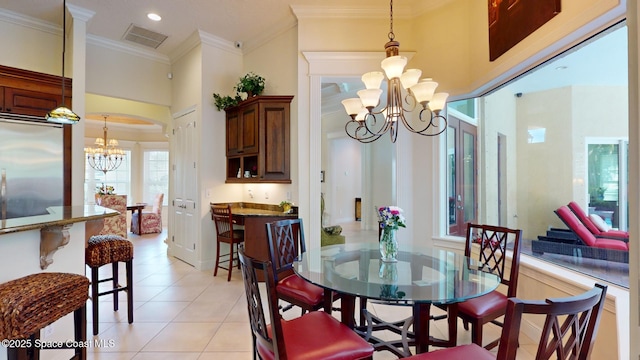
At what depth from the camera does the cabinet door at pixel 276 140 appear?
13.6 ft

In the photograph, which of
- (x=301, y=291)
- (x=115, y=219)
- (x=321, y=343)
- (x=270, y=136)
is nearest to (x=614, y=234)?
(x=301, y=291)

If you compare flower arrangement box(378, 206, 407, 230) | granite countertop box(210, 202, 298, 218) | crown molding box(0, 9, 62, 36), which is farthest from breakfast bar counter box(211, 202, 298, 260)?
crown molding box(0, 9, 62, 36)

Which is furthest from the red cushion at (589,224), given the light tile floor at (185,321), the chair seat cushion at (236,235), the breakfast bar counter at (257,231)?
the chair seat cushion at (236,235)

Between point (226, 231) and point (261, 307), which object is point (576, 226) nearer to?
point (261, 307)

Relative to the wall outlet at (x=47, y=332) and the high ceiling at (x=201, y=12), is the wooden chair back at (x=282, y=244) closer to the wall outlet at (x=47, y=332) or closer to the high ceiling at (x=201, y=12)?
the wall outlet at (x=47, y=332)

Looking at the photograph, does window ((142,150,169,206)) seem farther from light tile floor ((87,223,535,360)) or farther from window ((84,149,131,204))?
light tile floor ((87,223,535,360))

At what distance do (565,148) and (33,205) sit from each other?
7.59 m

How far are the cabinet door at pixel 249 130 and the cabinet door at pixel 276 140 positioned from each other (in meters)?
0.14

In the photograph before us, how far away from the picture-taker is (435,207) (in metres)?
3.63

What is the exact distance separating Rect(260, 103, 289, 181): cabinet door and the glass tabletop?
1.79 meters

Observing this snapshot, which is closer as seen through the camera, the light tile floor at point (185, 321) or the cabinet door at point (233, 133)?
the light tile floor at point (185, 321)

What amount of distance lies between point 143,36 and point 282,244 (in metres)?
3.98

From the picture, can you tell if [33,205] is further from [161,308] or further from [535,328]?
[535,328]

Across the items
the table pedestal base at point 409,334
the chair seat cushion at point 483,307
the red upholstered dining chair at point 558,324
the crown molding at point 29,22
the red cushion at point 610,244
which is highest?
the crown molding at point 29,22
